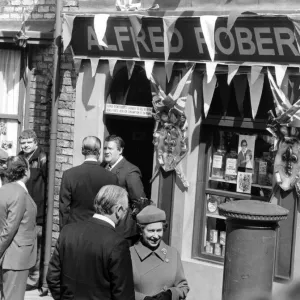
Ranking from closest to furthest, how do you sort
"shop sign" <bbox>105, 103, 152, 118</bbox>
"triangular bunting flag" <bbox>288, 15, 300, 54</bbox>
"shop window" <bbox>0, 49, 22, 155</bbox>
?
"triangular bunting flag" <bbox>288, 15, 300, 54</bbox>, "shop sign" <bbox>105, 103, 152, 118</bbox>, "shop window" <bbox>0, 49, 22, 155</bbox>

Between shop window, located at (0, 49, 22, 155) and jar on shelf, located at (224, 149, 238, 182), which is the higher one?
shop window, located at (0, 49, 22, 155)

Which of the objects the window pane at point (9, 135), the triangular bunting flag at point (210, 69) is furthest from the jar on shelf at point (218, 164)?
the window pane at point (9, 135)

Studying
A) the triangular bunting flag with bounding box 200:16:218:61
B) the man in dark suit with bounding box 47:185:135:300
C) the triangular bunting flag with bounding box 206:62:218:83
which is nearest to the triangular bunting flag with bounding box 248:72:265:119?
the triangular bunting flag with bounding box 206:62:218:83

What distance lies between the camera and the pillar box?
19.1ft

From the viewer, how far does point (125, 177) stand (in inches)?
296

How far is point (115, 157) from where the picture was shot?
303 inches

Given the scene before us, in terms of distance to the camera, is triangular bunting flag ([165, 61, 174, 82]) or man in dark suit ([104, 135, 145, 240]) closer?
man in dark suit ([104, 135, 145, 240])

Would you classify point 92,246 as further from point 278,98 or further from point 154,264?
point 278,98

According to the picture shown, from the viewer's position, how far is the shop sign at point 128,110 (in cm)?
885

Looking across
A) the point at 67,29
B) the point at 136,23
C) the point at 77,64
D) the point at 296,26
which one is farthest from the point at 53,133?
the point at 296,26

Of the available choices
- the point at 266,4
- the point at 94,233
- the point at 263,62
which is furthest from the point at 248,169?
the point at 94,233

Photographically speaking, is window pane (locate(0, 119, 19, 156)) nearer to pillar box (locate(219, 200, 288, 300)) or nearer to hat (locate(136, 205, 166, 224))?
pillar box (locate(219, 200, 288, 300))

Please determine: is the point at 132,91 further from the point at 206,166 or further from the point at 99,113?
the point at 206,166

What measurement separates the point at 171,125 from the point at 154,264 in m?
3.74
